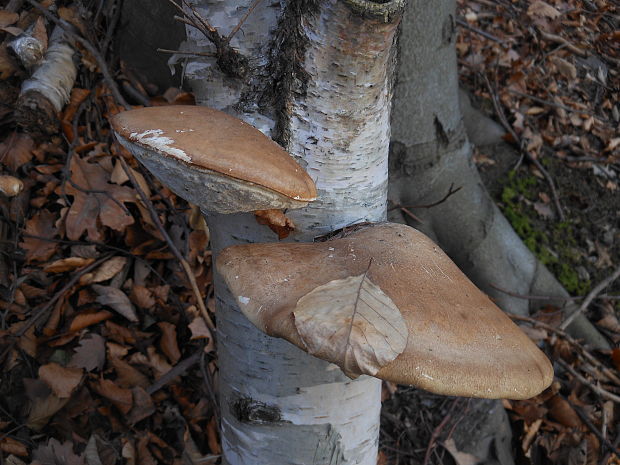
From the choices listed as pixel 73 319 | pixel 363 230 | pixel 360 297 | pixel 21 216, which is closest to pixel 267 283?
pixel 360 297

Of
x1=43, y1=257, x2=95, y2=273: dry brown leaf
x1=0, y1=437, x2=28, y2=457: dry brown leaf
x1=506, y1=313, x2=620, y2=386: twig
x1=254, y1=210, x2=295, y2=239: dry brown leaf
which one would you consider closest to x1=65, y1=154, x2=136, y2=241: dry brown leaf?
x1=43, y1=257, x2=95, y2=273: dry brown leaf

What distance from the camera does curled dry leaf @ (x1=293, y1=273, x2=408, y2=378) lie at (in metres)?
0.90

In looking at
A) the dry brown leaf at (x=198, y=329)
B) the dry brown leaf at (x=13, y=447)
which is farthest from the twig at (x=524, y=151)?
the dry brown leaf at (x=13, y=447)

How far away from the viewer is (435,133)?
9.41 feet

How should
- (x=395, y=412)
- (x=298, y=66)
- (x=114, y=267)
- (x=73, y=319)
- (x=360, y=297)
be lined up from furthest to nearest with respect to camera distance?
(x=395, y=412) < (x=114, y=267) < (x=73, y=319) < (x=298, y=66) < (x=360, y=297)

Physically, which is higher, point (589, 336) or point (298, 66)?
point (298, 66)

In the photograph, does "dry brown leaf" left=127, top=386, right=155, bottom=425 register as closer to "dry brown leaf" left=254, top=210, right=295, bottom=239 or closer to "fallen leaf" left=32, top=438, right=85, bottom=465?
"fallen leaf" left=32, top=438, right=85, bottom=465

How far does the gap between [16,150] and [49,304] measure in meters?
0.83

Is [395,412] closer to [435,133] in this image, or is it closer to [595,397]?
[595,397]

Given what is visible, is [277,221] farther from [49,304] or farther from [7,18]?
[7,18]

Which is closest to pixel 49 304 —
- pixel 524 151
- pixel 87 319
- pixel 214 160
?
pixel 87 319

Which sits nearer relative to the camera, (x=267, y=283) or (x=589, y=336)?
(x=267, y=283)

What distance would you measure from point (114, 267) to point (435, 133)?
1.94 metres

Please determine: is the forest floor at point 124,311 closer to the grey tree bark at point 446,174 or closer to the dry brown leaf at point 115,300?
the dry brown leaf at point 115,300
